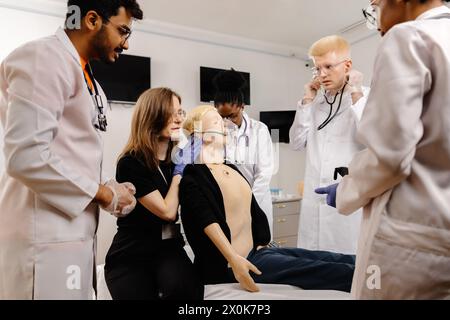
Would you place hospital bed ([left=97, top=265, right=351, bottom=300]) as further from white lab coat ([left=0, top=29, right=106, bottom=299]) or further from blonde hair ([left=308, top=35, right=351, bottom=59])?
blonde hair ([left=308, top=35, right=351, bottom=59])

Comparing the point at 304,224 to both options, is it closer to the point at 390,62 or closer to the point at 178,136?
the point at 178,136

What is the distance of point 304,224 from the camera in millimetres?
1841

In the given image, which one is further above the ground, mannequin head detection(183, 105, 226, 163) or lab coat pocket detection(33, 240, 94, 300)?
mannequin head detection(183, 105, 226, 163)

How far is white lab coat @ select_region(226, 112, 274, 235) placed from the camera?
209cm

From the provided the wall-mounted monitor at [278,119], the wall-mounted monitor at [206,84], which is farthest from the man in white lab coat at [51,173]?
the wall-mounted monitor at [278,119]

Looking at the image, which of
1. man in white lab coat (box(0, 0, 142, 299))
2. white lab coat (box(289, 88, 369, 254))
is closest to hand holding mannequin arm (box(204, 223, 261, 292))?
man in white lab coat (box(0, 0, 142, 299))

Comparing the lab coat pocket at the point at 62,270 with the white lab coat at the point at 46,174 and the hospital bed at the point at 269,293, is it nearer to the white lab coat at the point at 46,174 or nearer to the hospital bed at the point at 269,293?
the white lab coat at the point at 46,174

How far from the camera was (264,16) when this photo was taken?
9.48 feet

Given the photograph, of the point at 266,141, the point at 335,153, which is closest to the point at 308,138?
the point at 335,153

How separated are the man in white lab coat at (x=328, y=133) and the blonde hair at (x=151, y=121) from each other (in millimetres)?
842

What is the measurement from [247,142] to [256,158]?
0.13 meters

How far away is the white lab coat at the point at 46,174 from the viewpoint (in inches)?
26.7

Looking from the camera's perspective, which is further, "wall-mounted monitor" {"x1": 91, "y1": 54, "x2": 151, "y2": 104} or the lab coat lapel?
"wall-mounted monitor" {"x1": 91, "y1": 54, "x2": 151, "y2": 104}

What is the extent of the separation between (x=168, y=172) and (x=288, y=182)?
2395 millimetres
